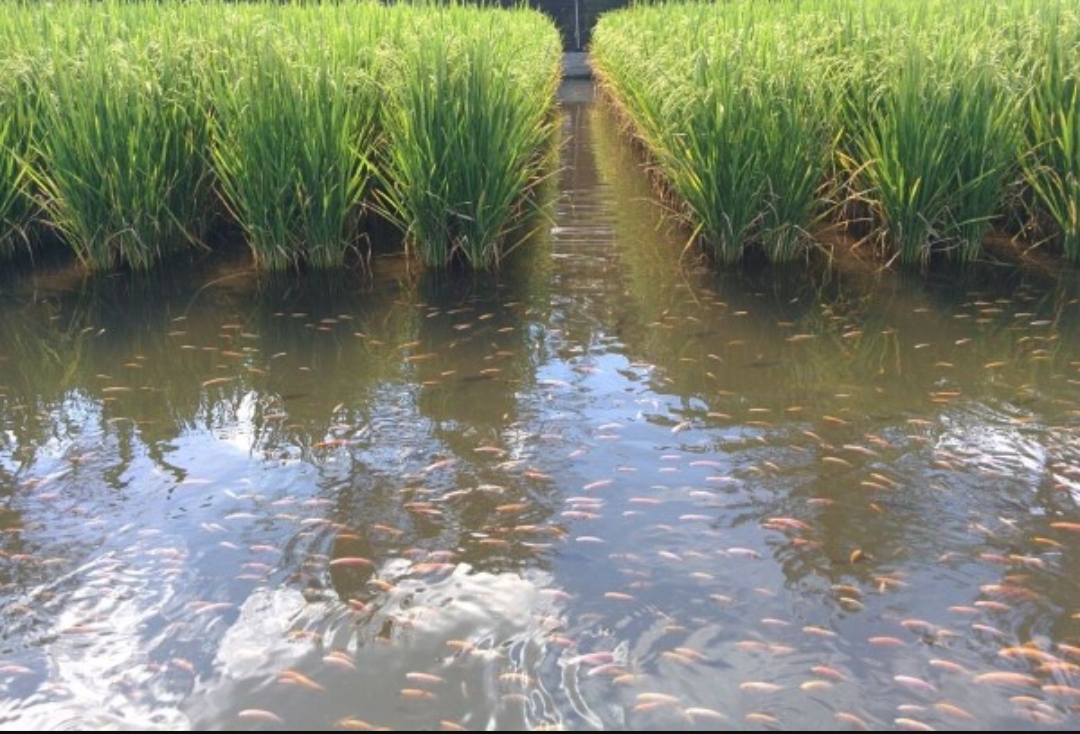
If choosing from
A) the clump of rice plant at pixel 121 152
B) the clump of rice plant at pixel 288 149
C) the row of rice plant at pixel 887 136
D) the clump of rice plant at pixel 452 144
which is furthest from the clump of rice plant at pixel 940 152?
the clump of rice plant at pixel 121 152

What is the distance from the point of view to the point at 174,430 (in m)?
3.78

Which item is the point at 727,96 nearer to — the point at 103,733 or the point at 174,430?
the point at 174,430

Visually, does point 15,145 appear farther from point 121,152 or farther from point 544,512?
point 544,512

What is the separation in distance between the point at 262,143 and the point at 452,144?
101 centimetres

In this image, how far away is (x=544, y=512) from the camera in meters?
3.11

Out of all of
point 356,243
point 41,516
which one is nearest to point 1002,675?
point 41,516

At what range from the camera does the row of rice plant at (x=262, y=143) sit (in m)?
5.47

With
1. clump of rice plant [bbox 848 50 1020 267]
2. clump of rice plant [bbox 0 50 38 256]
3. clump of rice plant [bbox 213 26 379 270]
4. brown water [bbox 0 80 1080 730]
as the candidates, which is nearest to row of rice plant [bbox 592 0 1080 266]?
clump of rice plant [bbox 848 50 1020 267]

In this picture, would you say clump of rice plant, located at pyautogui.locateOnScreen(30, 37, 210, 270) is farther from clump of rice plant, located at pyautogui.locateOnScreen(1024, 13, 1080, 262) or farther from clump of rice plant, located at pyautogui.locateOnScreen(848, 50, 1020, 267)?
clump of rice plant, located at pyautogui.locateOnScreen(1024, 13, 1080, 262)

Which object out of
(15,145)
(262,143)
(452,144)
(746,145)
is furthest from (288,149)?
(746,145)

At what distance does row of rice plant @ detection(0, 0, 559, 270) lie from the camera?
5.47 m

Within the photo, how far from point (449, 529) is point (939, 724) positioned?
1.43 meters

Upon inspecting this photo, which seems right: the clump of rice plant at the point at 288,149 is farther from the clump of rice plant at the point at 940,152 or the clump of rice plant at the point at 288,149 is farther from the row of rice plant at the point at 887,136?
the clump of rice plant at the point at 940,152

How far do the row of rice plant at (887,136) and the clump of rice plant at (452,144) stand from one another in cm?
99
